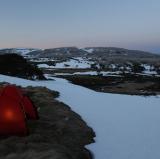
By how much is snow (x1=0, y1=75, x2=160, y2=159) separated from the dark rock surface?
0.56m

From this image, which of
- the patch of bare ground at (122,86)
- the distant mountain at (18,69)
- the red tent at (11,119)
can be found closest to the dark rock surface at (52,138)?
the red tent at (11,119)

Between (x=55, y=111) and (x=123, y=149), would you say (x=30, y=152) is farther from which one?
(x=55, y=111)

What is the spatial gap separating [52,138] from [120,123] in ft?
13.9

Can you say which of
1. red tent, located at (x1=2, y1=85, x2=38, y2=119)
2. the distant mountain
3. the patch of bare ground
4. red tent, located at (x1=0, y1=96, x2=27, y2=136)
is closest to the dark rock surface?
red tent, located at (x1=2, y1=85, x2=38, y2=119)

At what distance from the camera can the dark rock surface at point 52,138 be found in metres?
10.9

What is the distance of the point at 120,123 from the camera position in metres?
16.5

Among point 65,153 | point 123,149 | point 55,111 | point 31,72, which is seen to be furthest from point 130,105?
point 31,72

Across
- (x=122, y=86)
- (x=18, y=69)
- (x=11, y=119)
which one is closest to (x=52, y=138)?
(x=11, y=119)

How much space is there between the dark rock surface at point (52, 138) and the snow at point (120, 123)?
22.1 inches

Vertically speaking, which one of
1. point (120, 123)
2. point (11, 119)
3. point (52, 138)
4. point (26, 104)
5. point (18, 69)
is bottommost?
point (18, 69)

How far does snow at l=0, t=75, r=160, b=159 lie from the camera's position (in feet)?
40.6

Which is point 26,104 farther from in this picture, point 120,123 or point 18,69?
point 18,69

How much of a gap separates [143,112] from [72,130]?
5.70 metres

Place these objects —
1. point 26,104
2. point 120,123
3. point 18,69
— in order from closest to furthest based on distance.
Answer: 1. point 26,104
2. point 120,123
3. point 18,69
